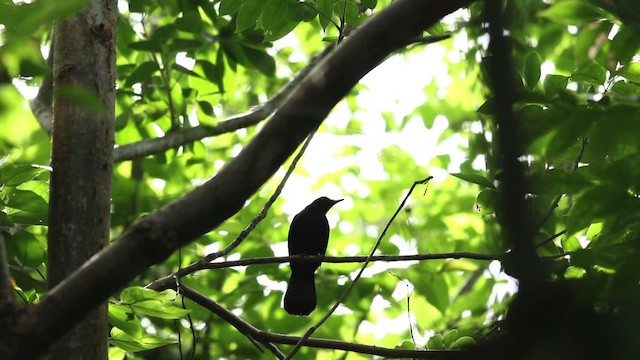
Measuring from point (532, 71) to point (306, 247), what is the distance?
3.39m

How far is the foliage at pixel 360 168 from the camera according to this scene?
2.20 m

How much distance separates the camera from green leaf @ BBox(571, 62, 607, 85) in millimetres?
3375

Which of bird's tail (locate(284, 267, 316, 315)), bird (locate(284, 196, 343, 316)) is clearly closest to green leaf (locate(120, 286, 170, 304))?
bird (locate(284, 196, 343, 316))

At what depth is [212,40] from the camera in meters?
5.34

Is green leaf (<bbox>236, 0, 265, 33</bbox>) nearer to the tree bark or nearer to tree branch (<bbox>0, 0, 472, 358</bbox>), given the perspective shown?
the tree bark

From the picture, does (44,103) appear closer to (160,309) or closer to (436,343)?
(160,309)

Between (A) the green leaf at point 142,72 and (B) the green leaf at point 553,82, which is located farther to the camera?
(A) the green leaf at point 142,72

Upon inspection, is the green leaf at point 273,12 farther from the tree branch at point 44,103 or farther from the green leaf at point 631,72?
the tree branch at point 44,103

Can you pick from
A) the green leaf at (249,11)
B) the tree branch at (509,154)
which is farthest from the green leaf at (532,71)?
the tree branch at (509,154)

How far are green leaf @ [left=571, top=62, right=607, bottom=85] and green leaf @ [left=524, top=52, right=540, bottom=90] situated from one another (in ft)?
0.53

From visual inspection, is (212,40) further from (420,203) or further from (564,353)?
(564,353)

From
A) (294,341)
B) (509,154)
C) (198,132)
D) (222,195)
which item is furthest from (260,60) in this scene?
(509,154)

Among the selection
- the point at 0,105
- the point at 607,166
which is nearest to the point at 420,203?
the point at 607,166

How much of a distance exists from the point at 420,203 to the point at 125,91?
3875mm
